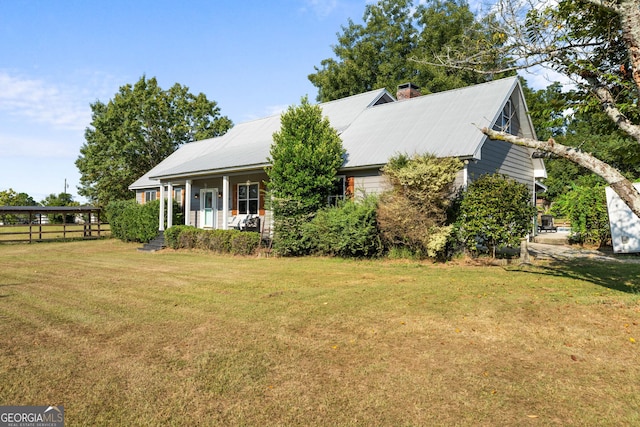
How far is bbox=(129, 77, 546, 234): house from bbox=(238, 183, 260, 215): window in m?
0.05

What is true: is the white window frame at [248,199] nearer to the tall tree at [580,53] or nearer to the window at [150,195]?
the window at [150,195]

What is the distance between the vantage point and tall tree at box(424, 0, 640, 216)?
20.8 feet

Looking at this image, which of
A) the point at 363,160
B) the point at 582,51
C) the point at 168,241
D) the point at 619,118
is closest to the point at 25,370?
the point at 619,118

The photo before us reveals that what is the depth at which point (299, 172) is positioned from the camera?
14.1m

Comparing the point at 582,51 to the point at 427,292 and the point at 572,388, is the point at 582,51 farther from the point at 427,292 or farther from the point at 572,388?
the point at 572,388

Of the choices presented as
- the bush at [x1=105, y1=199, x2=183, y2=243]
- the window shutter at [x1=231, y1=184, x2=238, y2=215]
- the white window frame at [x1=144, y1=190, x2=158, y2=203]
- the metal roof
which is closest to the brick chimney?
the metal roof

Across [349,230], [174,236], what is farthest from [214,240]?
[349,230]

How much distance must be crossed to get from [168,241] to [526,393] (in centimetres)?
1727

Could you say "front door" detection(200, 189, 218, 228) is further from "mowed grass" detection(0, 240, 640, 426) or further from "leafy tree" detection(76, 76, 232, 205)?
"leafy tree" detection(76, 76, 232, 205)

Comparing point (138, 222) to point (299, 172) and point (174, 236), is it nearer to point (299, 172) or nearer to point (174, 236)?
point (174, 236)

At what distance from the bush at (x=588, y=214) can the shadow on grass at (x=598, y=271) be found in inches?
156

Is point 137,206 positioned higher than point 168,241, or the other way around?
point 137,206

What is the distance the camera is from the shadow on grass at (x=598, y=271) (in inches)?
319

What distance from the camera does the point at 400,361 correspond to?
4.27 meters
